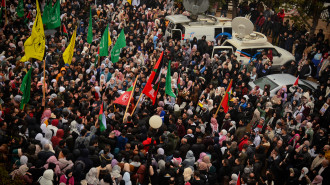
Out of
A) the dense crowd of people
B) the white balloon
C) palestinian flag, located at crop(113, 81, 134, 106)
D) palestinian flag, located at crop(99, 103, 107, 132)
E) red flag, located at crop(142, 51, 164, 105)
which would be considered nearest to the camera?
the dense crowd of people

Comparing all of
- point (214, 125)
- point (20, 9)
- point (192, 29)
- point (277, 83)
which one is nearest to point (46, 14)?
point (20, 9)

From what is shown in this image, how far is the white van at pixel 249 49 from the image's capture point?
53.8 feet

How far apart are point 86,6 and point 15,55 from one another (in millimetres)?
8082

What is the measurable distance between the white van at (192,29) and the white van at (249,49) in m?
1.23

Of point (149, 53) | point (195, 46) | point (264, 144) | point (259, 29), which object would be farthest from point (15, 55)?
point (259, 29)

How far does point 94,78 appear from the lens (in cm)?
1358

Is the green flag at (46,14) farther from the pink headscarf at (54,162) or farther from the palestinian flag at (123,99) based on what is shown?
the pink headscarf at (54,162)

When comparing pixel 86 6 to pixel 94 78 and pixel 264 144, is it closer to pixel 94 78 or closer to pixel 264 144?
pixel 94 78

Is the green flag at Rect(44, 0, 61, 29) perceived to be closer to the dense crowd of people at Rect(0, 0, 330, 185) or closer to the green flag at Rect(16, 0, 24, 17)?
the dense crowd of people at Rect(0, 0, 330, 185)

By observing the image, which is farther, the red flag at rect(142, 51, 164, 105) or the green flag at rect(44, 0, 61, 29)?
the green flag at rect(44, 0, 61, 29)

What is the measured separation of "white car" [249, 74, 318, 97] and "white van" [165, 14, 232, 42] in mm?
4067

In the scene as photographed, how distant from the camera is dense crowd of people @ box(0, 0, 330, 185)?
8977mm

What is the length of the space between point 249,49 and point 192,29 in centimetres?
280

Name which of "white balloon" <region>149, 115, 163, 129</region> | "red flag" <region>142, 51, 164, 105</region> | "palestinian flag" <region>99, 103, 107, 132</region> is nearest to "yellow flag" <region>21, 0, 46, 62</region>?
"palestinian flag" <region>99, 103, 107, 132</region>
